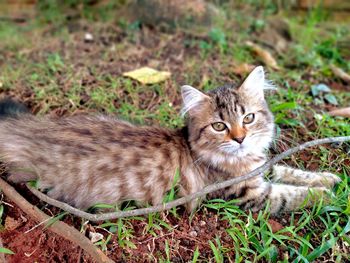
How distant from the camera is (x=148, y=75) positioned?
4363mm

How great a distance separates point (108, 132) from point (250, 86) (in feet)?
3.62

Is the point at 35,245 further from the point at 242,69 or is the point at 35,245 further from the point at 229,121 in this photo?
the point at 242,69

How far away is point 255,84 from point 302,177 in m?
0.81

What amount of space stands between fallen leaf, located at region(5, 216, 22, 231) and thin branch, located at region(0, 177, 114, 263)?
9 cm

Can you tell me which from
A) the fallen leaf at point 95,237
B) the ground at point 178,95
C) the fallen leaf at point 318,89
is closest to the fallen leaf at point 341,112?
the ground at point 178,95

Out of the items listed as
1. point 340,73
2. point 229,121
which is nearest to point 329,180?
point 229,121

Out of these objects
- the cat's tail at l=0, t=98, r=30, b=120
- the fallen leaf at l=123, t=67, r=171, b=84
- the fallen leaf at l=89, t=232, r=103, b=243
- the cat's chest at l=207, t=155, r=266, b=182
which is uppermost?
the cat's tail at l=0, t=98, r=30, b=120

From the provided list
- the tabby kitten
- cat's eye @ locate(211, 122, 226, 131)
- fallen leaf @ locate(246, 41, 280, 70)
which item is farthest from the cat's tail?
fallen leaf @ locate(246, 41, 280, 70)

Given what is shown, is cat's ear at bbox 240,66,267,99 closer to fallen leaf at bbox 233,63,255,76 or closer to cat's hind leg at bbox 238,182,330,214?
cat's hind leg at bbox 238,182,330,214

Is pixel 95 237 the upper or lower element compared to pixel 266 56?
lower

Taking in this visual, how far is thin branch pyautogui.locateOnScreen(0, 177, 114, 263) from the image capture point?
101 inches

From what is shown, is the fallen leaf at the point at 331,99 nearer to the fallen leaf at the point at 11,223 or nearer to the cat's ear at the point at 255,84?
the cat's ear at the point at 255,84

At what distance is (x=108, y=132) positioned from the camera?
3020mm

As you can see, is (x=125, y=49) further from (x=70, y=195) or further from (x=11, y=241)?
(x=11, y=241)
